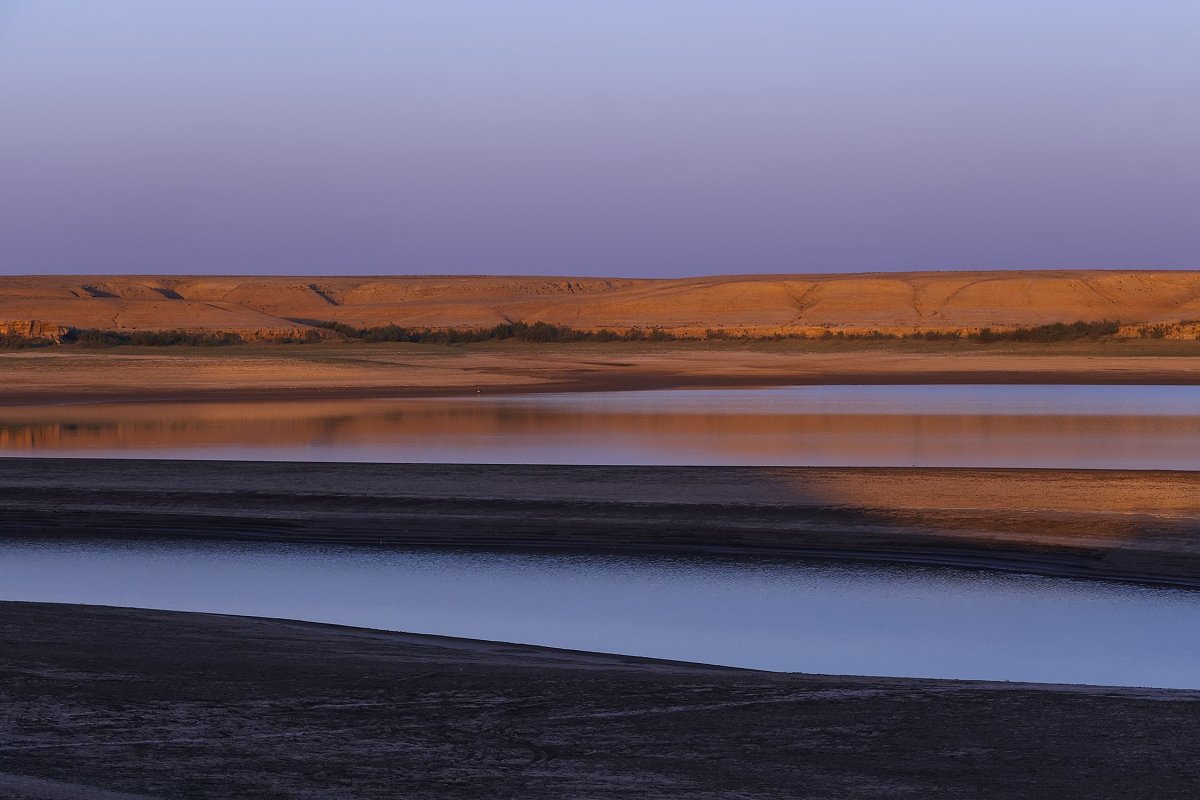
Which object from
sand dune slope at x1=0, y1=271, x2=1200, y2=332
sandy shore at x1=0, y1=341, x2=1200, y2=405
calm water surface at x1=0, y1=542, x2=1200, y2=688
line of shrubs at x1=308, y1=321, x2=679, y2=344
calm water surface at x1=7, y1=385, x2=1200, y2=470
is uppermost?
sand dune slope at x1=0, y1=271, x2=1200, y2=332

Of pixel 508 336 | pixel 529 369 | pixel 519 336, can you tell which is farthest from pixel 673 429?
pixel 508 336

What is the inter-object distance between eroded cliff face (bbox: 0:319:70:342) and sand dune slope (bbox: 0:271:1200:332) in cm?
1120

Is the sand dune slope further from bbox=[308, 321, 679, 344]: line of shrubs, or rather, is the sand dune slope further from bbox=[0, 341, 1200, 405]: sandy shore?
bbox=[0, 341, 1200, 405]: sandy shore

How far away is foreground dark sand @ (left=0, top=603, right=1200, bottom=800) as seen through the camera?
4895 mm

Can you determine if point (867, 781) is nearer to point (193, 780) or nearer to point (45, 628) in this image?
point (193, 780)

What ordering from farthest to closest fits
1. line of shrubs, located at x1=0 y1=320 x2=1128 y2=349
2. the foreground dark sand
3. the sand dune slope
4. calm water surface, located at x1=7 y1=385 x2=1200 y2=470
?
1. the sand dune slope
2. line of shrubs, located at x1=0 y1=320 x2=1128 y2=349
3. calm water surface, located at x1=7 y1=385 x2=1200 y2=470
4. the foreground dark sand

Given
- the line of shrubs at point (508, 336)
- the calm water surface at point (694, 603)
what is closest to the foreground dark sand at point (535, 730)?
the calm water surface at point (694, 603)

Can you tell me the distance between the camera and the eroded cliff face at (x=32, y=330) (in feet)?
179

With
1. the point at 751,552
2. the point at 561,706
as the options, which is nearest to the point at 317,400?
the point at 751,552

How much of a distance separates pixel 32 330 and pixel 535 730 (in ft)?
192

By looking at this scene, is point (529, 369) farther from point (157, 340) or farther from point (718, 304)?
point (718, 304)

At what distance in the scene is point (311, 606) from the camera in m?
10.1

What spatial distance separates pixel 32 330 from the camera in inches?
2336

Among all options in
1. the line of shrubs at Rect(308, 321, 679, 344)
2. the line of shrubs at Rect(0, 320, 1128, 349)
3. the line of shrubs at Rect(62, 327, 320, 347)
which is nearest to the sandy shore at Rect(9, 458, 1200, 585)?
Answer: the line of shrubs at Rect(0, 320, 1128, 349)
